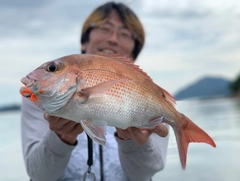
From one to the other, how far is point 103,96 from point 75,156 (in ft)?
4.00

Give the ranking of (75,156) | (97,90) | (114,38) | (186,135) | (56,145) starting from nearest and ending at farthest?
(97,90), (186,135), (56,145), (75,156), (114,38)

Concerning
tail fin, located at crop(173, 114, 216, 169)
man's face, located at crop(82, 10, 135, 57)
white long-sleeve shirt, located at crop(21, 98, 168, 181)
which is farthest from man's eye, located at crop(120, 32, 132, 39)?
tail fin, located at crop(173, 114, 216, 169)

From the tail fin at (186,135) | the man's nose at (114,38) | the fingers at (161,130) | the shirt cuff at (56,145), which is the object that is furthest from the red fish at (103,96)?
the man's nose at (114,38)

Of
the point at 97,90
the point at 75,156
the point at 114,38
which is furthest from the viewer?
the point at 114,38

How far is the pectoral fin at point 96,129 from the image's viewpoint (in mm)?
1542

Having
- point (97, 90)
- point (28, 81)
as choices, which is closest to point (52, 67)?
point (28, 81)

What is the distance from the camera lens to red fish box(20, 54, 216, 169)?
153 centimetres

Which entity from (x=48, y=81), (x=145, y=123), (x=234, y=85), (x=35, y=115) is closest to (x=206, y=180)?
(x=35, y=115)

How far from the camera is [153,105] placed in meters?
1.71

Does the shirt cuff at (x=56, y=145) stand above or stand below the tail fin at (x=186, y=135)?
below

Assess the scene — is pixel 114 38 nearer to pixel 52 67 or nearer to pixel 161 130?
pixel 161 130

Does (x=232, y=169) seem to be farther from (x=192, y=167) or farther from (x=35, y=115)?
(x=35, y=115)

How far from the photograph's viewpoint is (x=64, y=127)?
1.97 meters

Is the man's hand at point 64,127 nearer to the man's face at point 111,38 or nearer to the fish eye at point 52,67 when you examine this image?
the fish eye at point 52,67
